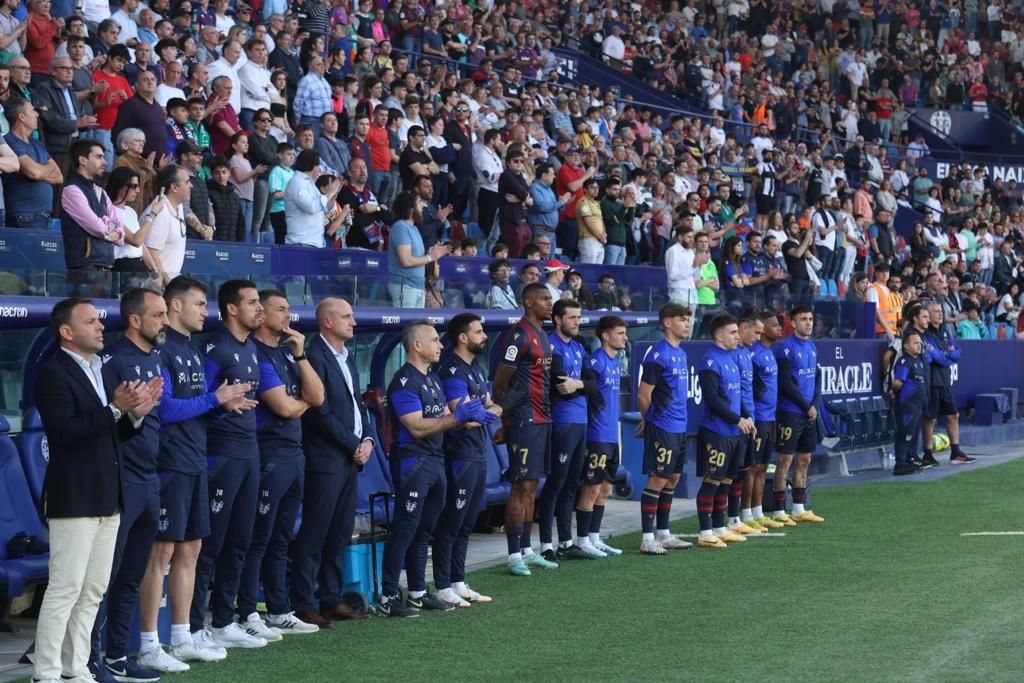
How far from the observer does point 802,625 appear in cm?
888

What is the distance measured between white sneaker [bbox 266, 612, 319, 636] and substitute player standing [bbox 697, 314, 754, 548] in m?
4.59

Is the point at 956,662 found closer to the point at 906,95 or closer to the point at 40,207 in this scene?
the point at 40,207

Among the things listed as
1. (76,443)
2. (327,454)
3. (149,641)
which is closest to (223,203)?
(327,454)

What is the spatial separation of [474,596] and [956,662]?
3.36 meters

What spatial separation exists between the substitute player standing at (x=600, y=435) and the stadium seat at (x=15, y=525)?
4604 millimetres

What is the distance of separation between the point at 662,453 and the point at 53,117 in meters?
6.14

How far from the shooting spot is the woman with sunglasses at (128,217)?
10.8m

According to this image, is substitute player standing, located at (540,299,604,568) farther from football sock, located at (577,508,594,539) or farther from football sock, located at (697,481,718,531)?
football sock, located at (697,481,718,531)

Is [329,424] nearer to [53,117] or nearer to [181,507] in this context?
[181,507]

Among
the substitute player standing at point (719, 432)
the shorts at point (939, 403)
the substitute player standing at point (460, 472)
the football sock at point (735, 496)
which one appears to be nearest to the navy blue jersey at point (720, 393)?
the substitute player standing at point (719, 432)

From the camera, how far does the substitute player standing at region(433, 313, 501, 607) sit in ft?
32.4

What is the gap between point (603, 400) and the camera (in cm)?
1206

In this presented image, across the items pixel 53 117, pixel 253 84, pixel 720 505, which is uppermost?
pixel 253 84

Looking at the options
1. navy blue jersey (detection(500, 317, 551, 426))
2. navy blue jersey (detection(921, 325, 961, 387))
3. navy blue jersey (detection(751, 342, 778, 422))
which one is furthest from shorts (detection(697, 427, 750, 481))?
navy blue jersey (detection(921, 325, 961, 387))
